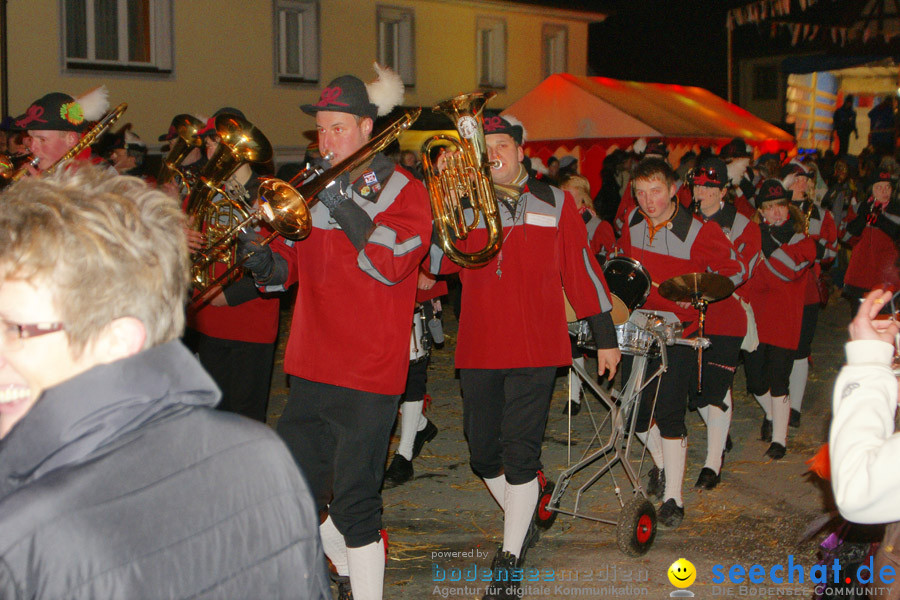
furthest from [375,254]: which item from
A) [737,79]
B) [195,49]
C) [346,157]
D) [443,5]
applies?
[737,79]

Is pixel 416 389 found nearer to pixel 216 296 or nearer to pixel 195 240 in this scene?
pixel 216 296

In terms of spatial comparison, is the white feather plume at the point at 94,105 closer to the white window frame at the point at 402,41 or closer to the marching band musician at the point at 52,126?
the marching band musician at the point at 52,126

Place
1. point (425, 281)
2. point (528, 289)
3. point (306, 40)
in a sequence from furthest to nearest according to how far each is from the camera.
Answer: point (306, 40)
point (425, 281)
point (528, 289)

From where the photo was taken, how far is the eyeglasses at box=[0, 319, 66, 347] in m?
1.49

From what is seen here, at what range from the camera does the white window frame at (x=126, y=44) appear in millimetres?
15102

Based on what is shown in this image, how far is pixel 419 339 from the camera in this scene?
5723 millimetres

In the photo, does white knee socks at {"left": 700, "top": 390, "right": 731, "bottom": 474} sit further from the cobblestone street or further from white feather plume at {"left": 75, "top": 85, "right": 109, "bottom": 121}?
white feather plume at {"left": 75, "top": 85, "right": 109, "bottom": 121}

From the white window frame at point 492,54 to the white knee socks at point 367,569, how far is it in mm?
18633

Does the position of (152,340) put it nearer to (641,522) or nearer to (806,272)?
(641,522)

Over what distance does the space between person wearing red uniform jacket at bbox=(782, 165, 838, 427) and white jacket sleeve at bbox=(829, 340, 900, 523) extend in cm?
488

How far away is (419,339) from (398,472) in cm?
96

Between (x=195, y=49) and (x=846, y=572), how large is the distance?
50.8ft

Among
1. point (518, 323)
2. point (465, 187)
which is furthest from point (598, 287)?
point (465, 187)

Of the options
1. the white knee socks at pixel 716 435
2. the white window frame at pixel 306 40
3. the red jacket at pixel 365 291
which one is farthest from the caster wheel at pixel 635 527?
the white window frame at pixel 306 40
